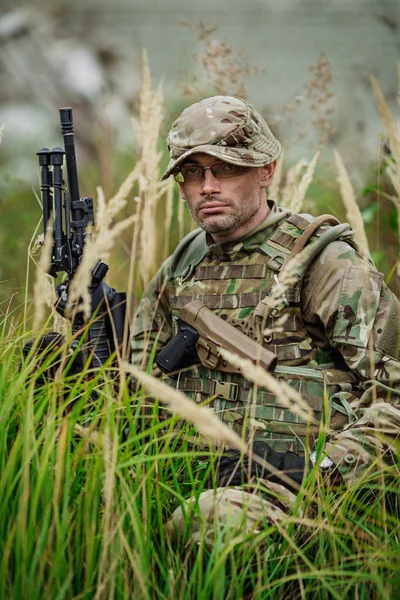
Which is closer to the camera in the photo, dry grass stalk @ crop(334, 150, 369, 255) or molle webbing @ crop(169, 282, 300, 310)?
dry grass stalk @ crop(334, 150, 369, 255)

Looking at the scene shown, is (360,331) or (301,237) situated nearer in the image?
(360,331)

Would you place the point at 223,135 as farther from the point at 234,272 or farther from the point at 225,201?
the point at 234,272

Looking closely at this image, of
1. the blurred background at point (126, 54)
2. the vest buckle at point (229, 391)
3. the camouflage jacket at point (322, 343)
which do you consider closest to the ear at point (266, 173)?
the camouflage jacket at point (322, 343)

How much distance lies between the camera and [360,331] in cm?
269

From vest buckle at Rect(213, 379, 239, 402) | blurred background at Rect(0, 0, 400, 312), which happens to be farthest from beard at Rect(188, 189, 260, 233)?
blurred background at Rect(0, 0, 400, 312)

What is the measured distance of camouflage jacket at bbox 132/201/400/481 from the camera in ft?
8.43

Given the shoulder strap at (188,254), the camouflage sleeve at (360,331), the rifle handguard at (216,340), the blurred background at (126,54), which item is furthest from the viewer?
the blurred background at (126,54)

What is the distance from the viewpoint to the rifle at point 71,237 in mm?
2805

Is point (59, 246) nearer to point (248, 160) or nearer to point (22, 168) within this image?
point (248, 160)

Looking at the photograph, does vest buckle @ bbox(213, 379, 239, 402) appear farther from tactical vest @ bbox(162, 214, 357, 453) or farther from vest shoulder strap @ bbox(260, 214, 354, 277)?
vest shoulder strap @ bbox(260, 214, 354, 277)

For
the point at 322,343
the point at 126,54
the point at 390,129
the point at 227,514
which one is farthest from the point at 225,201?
the point at 126,54

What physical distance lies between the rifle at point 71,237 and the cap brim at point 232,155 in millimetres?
408

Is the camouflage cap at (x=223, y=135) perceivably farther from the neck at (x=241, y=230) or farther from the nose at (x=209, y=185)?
the neck at (x=241, y=230)

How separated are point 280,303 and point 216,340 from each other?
0.28 metres
